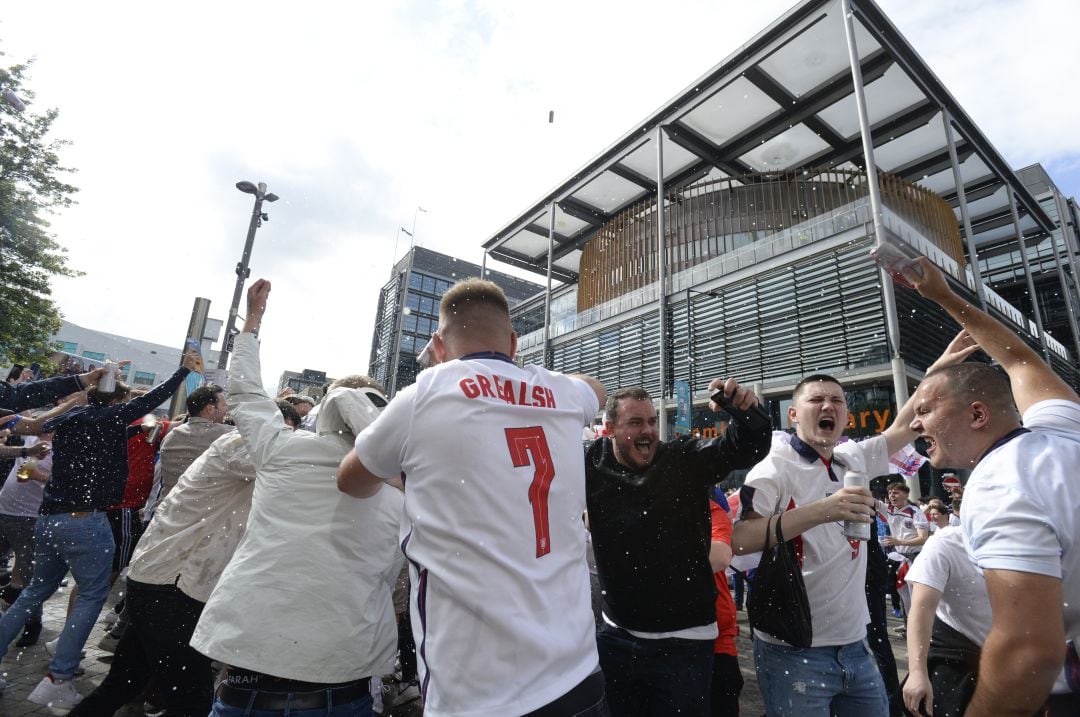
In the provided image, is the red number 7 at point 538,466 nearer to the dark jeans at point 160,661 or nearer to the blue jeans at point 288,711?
the blue jeans at point 288,711

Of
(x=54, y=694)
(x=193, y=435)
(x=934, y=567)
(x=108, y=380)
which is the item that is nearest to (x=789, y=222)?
(x=934, y=567)

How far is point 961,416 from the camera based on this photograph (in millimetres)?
1924

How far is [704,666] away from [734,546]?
1.95ft

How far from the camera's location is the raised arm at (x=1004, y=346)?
2000 millimetres

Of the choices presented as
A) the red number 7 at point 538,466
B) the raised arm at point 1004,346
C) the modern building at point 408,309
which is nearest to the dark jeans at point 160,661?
the red number 7 at point 538,466

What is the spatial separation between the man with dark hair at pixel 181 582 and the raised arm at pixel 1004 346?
3271mm

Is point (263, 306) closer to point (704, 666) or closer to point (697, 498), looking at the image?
point (697, 498)

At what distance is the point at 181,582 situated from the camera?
2854 mm

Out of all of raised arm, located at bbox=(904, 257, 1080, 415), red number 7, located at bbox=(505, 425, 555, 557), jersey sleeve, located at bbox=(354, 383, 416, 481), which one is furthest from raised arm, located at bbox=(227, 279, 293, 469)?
raised arm, located at bbox=(904, 257, 1080, 415)

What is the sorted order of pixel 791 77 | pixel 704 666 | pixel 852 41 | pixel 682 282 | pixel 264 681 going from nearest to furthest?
pixel 264 681 → pixel 704 666 → pixel 852 41 → pixel 791 77 → pixel 682 282

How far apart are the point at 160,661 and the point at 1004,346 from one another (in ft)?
14.4

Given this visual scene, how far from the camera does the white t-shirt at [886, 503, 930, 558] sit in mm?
8242

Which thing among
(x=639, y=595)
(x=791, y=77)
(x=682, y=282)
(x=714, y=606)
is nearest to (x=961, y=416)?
(x=714, y=606)

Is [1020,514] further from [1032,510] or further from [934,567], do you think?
[934,567]
